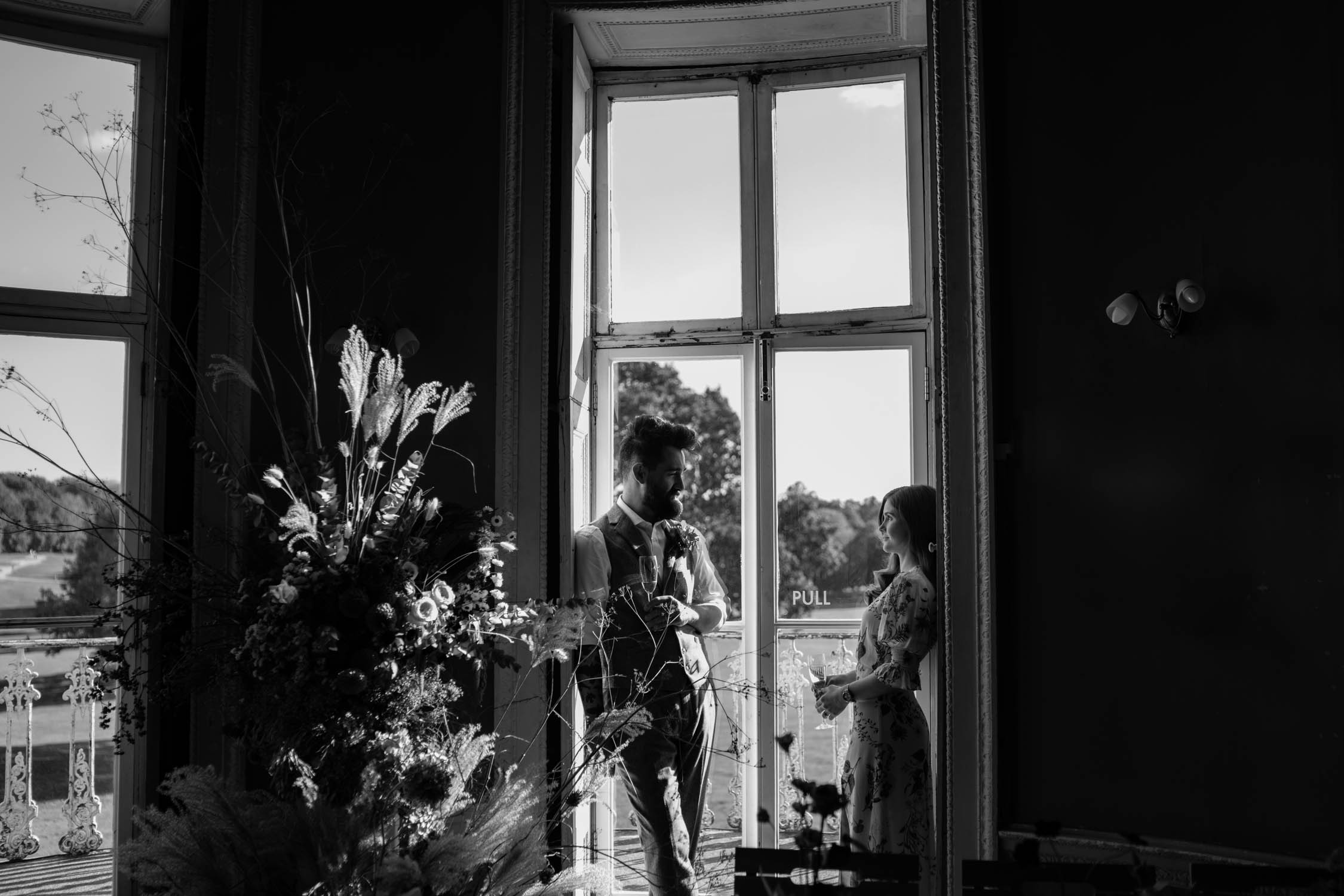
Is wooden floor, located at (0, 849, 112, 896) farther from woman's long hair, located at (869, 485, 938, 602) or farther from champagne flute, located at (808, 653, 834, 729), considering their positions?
woman's long hair, located at (869, 485, 938, 602)

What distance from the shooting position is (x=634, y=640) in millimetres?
3373

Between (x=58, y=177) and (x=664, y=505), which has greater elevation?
(x=58, y=177)

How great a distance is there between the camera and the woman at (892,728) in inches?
122

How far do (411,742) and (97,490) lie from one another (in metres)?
1.51

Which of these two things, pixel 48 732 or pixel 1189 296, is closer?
pixel 1189 296

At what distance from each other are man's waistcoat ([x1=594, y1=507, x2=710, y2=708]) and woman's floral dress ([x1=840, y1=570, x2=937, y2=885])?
0.53 meters

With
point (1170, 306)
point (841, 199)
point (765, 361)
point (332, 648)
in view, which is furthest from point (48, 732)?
point (1170, 306)

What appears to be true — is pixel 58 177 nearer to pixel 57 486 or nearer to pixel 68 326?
pixel 68 326

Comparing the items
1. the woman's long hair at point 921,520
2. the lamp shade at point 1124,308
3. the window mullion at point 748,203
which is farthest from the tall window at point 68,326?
the lamp shade at point 1124,308

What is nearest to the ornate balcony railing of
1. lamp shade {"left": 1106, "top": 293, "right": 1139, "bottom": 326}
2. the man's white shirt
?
the man's white shirt

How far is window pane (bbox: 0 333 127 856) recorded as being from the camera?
11.0 feet

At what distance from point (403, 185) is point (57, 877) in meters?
2.55

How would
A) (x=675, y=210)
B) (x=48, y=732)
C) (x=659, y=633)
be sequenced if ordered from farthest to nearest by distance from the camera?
(x=675, y=210), (x=48, y=732), (x=659, y=633)

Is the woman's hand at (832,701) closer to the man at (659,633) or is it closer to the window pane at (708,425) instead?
the man at (659,633)
